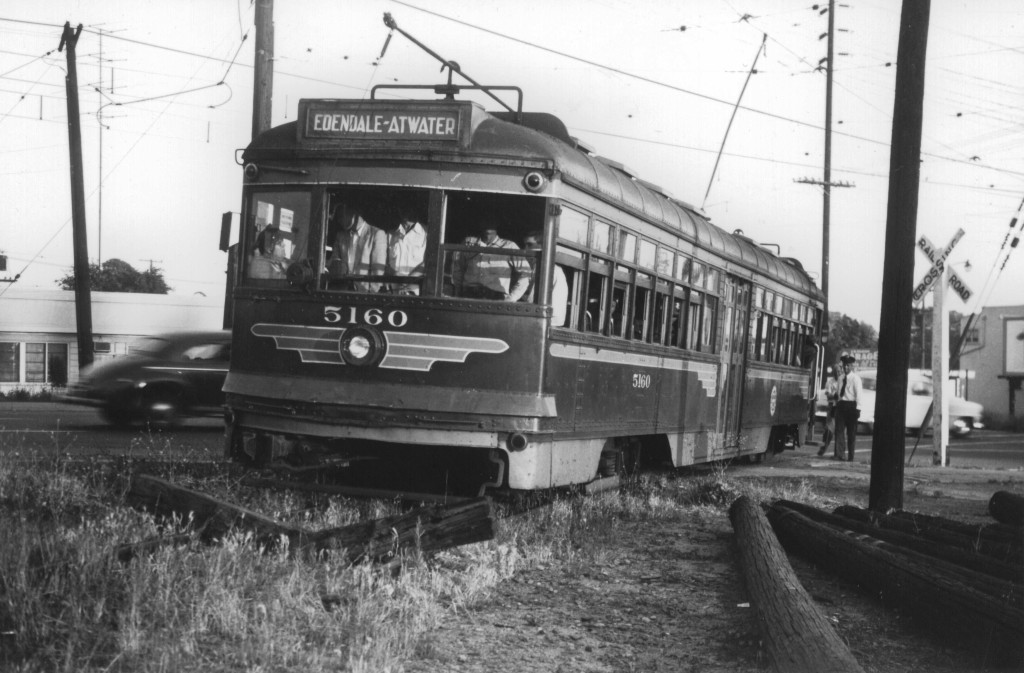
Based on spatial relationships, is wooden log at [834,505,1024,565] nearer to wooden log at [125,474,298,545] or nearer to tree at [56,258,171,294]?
wooden log at [125,474,298,545]

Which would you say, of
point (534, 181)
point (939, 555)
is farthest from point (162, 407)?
point (939, 555)

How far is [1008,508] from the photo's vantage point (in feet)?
29.8

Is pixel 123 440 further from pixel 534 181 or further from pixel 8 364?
pixel 8 364

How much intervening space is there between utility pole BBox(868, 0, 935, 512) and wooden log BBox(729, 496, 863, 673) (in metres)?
3.50

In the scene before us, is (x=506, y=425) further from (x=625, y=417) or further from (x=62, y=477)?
(x=62, y=477)

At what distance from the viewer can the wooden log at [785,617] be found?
15.7 feet

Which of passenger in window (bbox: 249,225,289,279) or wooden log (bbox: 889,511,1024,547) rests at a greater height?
passenger in window (bbox: 249,225,289,279)

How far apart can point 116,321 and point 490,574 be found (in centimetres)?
3758

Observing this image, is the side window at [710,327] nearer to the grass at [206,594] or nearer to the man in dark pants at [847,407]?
the grass at [206,594]

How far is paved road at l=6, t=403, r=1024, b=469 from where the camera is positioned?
13352 millimetres

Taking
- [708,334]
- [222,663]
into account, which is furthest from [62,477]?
[708,334]

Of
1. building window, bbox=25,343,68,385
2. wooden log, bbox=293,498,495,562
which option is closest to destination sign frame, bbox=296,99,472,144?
wooden log, bbox=293,498,495,562

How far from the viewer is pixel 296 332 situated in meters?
8.81

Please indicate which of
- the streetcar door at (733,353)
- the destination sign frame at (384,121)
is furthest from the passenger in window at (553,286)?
the streetcar door at (733,353)
